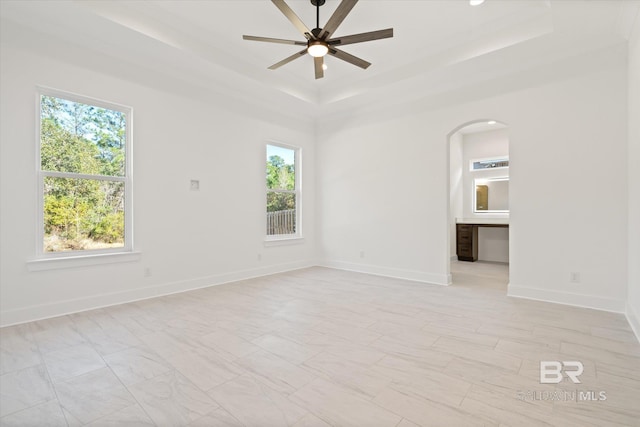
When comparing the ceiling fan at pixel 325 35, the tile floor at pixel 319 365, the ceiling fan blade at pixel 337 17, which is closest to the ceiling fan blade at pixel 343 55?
the ceiling fan at pixel 325 35

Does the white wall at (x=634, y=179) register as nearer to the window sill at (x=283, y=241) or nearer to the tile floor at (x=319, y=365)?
the tile floor at (x=319, y=365)

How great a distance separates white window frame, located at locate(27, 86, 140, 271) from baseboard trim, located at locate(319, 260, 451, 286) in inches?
139

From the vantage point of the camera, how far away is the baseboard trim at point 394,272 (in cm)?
477

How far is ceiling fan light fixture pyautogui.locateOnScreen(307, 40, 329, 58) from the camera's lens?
308cm

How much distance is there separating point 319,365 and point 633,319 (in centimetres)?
310

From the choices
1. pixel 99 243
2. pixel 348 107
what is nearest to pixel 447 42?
pixel 348 107

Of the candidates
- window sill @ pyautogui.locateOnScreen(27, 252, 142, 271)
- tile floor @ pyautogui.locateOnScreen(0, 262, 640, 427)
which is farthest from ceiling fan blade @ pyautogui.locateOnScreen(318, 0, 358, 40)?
window sill @ pyautogui.locateOnScreen(27, 252, 142, 271)

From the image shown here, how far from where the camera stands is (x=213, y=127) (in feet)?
15.5

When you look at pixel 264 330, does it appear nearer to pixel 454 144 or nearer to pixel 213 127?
pixel 213 127

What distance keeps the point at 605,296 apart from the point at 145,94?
617 centimetres

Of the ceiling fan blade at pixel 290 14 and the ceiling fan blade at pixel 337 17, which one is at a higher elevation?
the ceiling fan blade at pixel 290 14

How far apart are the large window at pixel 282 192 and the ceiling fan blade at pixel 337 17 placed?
297 centimetres
